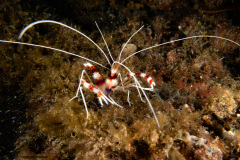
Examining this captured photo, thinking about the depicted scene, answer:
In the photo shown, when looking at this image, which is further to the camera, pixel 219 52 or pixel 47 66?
pixel 219 52

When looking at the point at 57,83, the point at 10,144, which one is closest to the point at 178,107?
the point at 57,83

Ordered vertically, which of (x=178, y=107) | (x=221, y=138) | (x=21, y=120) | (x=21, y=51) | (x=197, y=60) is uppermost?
(x=21, y=51)

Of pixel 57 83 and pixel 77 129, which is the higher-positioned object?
pixel 57 83

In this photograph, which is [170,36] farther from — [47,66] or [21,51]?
[21,51]

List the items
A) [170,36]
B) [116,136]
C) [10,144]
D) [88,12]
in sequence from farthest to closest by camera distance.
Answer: [88,12] → [170,36] → [10,144] → [116,136]

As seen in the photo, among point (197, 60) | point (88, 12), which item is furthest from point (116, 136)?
point (88, 12)

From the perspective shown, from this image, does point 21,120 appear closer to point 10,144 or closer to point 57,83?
point 10,144

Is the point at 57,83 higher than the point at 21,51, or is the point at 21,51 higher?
the point at 21,51

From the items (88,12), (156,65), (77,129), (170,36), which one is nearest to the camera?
(77,129)

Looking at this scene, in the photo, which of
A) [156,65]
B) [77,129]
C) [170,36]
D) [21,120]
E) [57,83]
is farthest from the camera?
[170,36]
